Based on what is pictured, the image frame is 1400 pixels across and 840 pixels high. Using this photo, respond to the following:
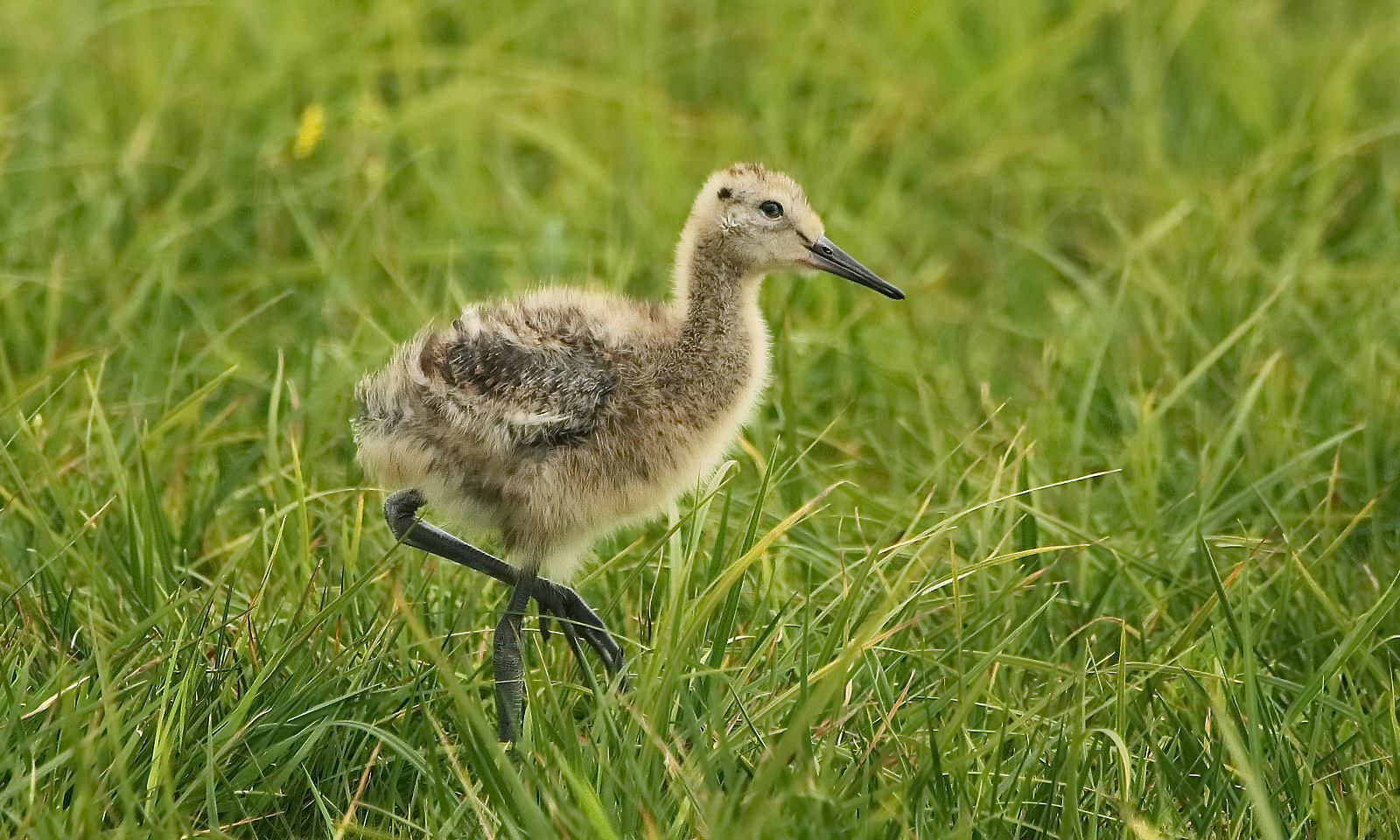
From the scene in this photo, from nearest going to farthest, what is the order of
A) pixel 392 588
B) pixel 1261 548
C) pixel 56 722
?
pixel 56 722 < pixel 392 588 < pixel 1261 548

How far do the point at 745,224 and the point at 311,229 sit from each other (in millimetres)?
2159

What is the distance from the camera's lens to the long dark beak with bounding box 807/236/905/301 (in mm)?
3629

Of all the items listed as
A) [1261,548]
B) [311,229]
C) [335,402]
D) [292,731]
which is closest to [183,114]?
[311,229]

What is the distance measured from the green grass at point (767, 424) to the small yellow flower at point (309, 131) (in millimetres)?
85

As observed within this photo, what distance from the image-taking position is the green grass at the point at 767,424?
2.96m

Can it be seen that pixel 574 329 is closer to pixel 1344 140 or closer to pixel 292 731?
pixel 292 731

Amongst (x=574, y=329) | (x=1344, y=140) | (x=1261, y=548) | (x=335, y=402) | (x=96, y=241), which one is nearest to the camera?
(x=574, y=329)

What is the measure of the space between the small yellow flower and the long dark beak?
218cm

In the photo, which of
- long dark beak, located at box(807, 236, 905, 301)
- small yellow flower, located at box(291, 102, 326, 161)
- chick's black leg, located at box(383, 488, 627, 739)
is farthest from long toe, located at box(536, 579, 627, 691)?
small yellow flower, located at box(291, 102, 326, 161)

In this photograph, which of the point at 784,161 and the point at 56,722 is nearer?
the point at 56,722

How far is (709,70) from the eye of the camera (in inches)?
261

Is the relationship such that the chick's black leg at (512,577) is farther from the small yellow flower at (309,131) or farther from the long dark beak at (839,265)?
the small yellow flower at (309,131)

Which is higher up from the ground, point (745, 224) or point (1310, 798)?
point (745, 224)

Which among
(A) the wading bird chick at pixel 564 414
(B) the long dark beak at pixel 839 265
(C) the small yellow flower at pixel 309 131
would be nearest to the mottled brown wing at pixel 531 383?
(A) the wading bird chick at pixel 564 414
